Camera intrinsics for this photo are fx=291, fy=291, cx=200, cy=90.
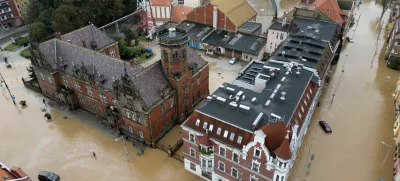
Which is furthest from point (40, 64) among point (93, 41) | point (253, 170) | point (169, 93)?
point (253, 170)

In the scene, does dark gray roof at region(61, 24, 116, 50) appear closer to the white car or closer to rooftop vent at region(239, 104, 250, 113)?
the white car

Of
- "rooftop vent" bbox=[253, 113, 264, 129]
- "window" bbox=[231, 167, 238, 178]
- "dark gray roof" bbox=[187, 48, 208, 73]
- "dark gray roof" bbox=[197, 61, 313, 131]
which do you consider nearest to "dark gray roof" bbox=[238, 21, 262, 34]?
"dark gray roof" bbox=[187, 48, 208, 73]

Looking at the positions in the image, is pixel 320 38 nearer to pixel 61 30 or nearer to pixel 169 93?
pixel 169 93

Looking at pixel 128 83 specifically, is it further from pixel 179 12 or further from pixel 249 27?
pixel 179 12

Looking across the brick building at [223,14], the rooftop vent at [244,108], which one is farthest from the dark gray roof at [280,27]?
the rooftop vent at [244,108]

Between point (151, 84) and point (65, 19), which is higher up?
point (65, 19)

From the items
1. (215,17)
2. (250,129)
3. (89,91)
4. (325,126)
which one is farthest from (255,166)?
(215,17)
